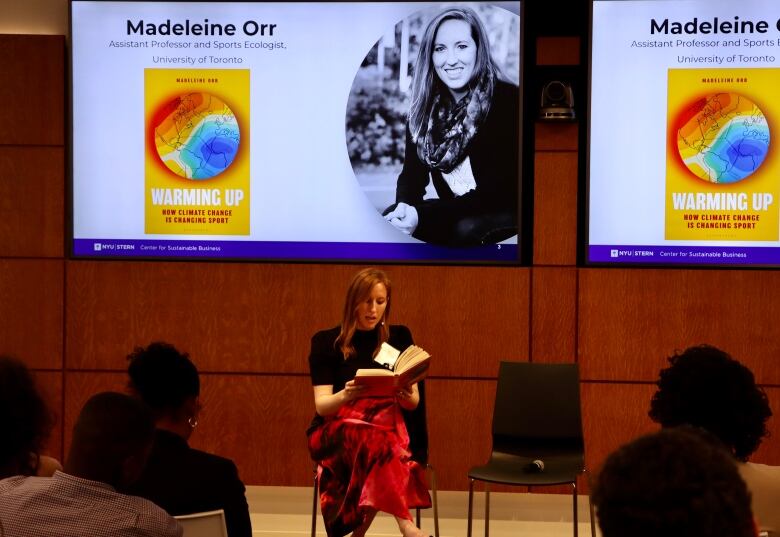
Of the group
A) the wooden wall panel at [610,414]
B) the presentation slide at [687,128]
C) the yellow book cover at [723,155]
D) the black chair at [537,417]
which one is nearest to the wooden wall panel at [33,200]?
the black chair at [537,417]

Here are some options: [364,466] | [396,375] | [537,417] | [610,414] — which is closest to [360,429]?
[364,466]

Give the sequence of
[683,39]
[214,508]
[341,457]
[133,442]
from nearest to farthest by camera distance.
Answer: [133,442]
[214,508]
[341,457]
[683,39]

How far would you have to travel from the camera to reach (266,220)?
5.54 m

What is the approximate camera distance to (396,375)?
4.23 m

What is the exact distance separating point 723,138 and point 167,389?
3.83 metres

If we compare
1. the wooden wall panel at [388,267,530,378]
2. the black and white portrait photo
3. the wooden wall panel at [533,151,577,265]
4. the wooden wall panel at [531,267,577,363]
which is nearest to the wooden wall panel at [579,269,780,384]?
the wooden wall panel at [531,267,577,363]

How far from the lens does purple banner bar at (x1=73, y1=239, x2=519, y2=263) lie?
5465mm

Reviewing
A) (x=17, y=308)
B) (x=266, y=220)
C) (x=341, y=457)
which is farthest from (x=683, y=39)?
(x=17, y=308)

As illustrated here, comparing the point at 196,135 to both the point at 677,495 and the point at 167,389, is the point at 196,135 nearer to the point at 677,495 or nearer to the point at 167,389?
the point at 167,389

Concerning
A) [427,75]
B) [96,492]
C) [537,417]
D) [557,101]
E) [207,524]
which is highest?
[427,75]

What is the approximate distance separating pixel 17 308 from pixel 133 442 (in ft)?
13.1

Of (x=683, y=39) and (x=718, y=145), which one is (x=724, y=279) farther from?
(x=683, y=39)

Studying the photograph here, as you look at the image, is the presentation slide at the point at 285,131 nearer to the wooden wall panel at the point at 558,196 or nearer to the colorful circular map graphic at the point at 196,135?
the colorful circular map graphic at the point at 196,135

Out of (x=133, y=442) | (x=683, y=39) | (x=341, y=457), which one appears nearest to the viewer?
(x=133, y=442)
